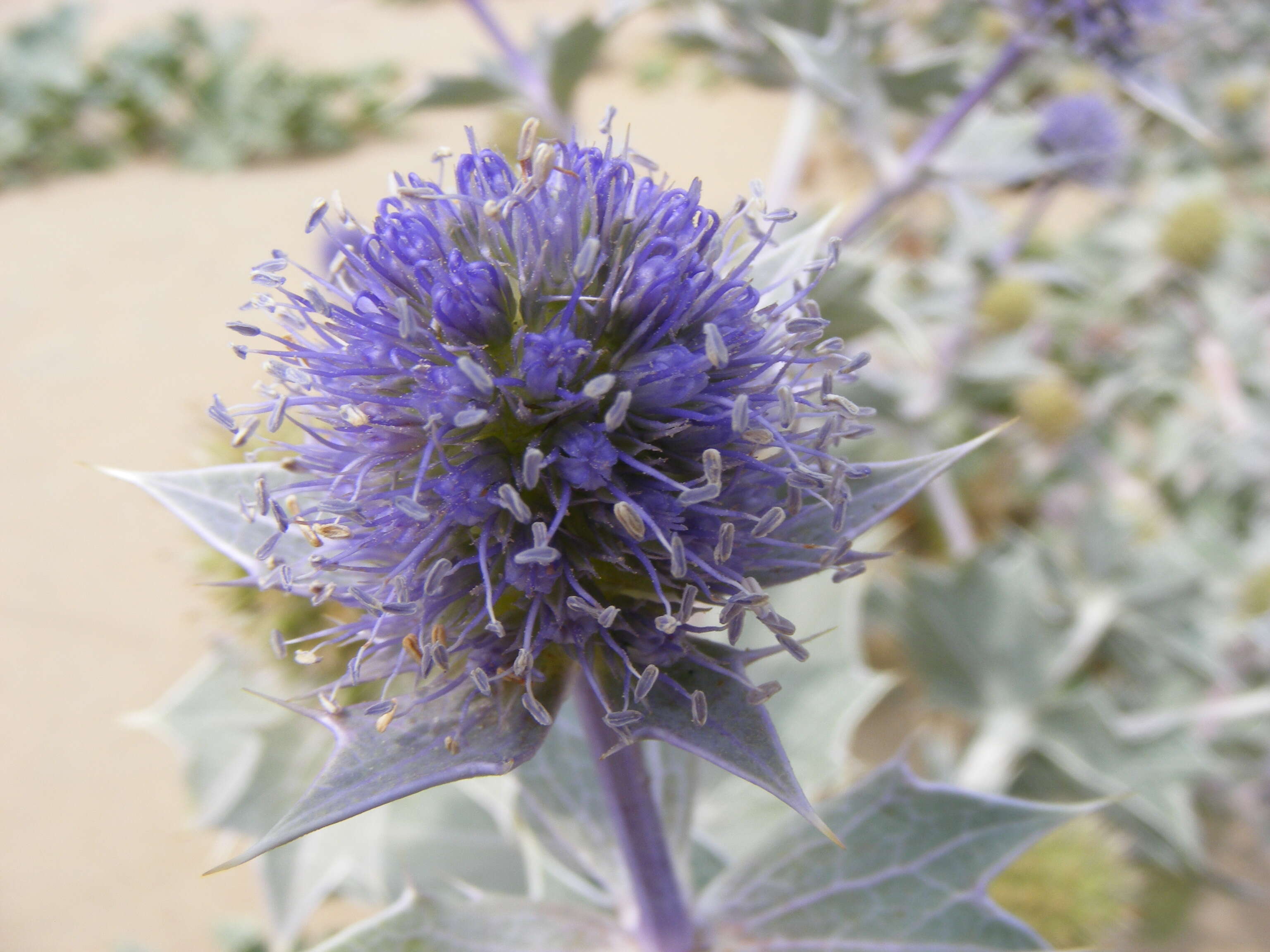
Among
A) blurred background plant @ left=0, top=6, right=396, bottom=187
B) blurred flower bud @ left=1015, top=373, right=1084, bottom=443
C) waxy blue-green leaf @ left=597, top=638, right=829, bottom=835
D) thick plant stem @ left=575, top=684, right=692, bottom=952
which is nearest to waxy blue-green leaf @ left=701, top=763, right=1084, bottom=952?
thick plant stem @ left=575, top=684, right=692, bottom=952

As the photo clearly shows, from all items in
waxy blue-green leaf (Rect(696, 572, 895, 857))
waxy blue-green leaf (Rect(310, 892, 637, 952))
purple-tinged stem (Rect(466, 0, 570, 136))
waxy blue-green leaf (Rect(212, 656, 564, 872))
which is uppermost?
purple-tinged stem (Rect(466, 0, 570, 136))

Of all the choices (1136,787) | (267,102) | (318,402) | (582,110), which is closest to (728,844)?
(1136,787)

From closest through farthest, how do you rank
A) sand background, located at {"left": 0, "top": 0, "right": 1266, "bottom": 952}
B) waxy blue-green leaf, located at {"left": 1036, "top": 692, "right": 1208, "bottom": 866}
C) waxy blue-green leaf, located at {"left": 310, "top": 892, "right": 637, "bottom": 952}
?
waxy blue-green leaf, located at {"left": 310, "top": 892, "right": 637, "bottom": 952}, waxy blue-green leaf, located at {"left": 1036, "top": 692, "right": 1208, "bottom": 866}, sand background, located at {"left": 0, "top": 0, "right": 1266, "bottom": 952}

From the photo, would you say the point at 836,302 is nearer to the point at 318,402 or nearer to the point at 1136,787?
the point at 318,402

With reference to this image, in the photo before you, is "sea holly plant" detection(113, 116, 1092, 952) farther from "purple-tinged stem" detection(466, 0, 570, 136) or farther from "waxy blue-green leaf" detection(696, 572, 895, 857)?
"purple-tinged stem" detection(466, 0, 570, 136)

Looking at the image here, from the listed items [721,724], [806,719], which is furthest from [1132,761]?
[721,724]

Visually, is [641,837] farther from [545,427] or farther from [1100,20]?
[1100,20]

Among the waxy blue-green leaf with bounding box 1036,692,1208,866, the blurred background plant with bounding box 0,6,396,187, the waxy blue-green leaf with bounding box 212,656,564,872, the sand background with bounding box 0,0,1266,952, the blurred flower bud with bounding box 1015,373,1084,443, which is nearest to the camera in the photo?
the waxy blue-green leaf with bounding box 212,656,564,872

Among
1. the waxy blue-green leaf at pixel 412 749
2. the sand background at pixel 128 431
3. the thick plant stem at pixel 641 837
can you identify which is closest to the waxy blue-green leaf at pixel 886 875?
the thick plant stem at pixel 641 837
